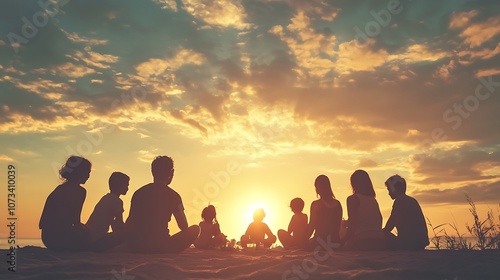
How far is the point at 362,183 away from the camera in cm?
941

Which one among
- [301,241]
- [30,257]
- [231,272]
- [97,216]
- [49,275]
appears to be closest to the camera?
[49,275]

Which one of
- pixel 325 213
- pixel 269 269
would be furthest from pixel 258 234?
pixel 269 269

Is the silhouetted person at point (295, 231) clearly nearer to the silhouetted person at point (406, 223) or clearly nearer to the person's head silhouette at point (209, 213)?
the person's head silhouette at point (209, 213)

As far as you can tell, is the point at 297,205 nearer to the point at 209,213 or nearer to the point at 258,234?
the point at 258,234

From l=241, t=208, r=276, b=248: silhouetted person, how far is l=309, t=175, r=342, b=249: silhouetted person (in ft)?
10.6

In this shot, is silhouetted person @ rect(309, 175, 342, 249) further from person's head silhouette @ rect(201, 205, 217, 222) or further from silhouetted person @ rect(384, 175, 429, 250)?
person's head silhouette @ rect(201, 205, 217, 222)

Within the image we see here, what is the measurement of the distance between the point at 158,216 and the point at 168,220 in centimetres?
22

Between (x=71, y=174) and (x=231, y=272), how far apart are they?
14.0ft

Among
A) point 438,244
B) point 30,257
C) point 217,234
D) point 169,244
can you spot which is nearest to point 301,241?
point 217,234

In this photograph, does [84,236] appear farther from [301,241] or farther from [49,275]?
[301,241]

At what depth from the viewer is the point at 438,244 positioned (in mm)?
9867

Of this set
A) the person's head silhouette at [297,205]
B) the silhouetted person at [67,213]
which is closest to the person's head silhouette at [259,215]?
the person's head silhouette at [297,205]

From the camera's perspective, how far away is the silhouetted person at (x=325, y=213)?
9383 millimetres

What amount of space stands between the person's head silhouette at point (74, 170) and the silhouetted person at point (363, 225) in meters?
5.16
